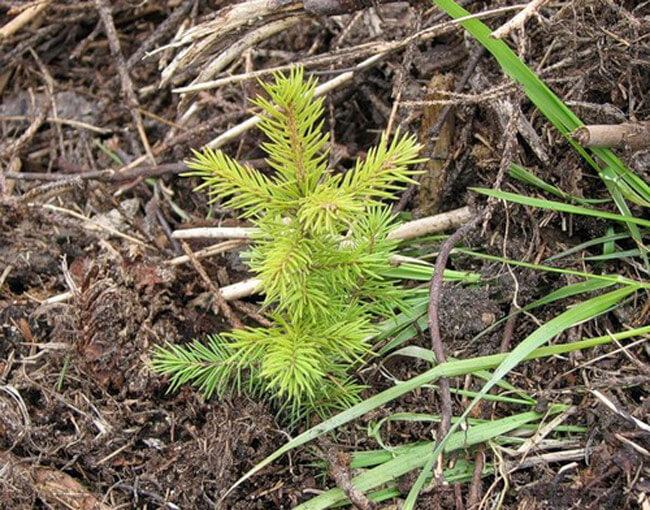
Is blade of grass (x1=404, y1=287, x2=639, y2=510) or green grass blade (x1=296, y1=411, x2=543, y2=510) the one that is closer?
blade of grass (x1=404, y1=287, x2=639, y2=510)

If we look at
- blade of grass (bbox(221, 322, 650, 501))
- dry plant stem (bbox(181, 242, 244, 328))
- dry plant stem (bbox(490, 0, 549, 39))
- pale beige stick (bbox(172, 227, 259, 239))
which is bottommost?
blade of grass (bbox(221, 322, 650, 501))

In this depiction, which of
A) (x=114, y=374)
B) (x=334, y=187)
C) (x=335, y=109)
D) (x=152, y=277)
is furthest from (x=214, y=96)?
(x=334, y=187)

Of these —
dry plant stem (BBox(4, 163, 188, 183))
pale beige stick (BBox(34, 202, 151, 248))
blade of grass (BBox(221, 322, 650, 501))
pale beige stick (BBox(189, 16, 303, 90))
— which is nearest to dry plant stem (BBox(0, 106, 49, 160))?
dry plant stem (BBox(4, 163, 188, 183))

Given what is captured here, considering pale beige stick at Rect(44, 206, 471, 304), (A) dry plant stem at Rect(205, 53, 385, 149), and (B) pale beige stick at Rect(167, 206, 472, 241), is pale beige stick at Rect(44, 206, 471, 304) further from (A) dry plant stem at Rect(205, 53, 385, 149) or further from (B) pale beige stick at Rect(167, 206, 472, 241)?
(A) dry plant stem at Rect(205, 53, 385, 149)

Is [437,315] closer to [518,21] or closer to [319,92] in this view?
[518,21]

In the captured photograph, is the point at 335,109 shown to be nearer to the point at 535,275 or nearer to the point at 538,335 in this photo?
the point at 535,275

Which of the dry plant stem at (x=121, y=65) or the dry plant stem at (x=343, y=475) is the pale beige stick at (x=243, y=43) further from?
the dry plant stem at (x=343, y=475)

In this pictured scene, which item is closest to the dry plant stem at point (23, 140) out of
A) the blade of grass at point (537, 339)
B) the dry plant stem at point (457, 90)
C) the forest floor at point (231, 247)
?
the forest floor at point (231, 247)
